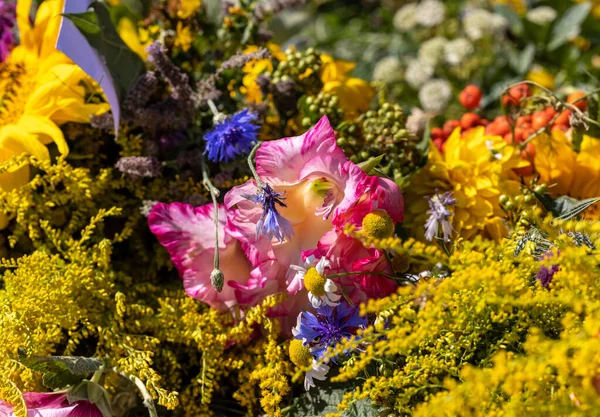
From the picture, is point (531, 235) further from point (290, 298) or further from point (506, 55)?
point (506, 55)

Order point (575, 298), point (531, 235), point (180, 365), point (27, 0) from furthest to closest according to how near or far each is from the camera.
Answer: point (27, 0)
point (180, 365)
point (531, 235)
point (575, 298)

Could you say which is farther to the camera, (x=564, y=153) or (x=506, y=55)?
(x=506, y=55)

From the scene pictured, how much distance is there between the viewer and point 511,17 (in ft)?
4.38

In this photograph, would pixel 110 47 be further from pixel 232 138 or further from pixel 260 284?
pixel 260 284

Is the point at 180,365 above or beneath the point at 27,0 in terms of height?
beneath

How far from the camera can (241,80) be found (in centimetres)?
81

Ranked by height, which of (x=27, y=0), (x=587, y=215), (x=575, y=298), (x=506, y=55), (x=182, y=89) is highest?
(x=27, y=0)

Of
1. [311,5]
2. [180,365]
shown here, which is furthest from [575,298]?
[311,5]

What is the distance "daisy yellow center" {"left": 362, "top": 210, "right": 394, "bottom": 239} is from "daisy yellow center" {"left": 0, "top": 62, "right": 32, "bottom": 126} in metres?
0.47

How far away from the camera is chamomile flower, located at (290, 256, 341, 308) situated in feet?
1.84

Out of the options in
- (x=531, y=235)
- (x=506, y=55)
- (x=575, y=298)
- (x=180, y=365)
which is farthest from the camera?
(x=506, y=55)

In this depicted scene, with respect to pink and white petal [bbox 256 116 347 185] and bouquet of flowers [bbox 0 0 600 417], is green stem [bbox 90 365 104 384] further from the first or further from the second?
pink and white petal [bbox 256 116 347 185]

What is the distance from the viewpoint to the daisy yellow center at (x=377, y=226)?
545 mm

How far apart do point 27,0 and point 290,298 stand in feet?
1.66
